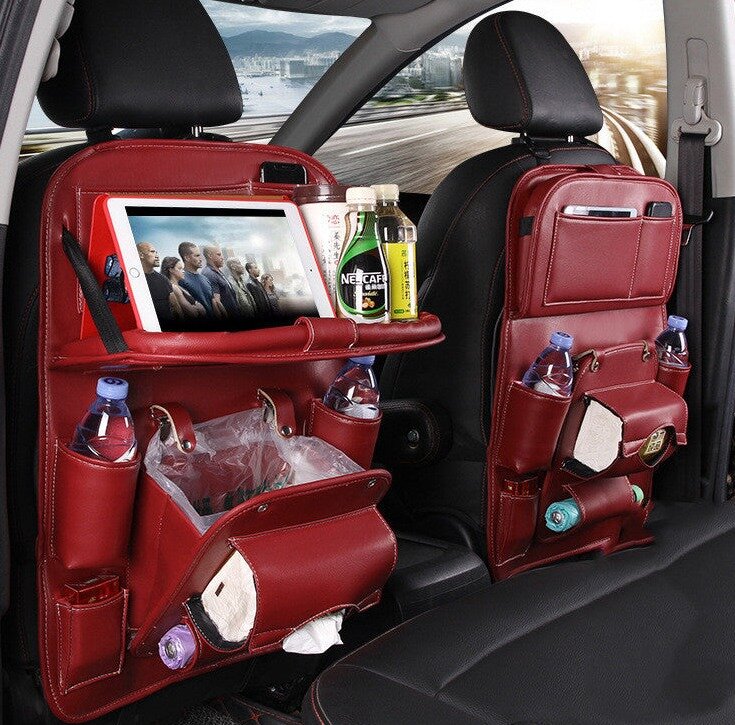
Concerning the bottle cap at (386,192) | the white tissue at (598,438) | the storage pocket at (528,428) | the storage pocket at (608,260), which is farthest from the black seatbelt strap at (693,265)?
the bottle cap at (386,192)

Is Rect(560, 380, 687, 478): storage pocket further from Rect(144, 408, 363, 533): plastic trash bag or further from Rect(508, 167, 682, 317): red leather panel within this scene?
Rect(144, 408, 363, 533): plastic trash bag

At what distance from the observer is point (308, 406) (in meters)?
1.79

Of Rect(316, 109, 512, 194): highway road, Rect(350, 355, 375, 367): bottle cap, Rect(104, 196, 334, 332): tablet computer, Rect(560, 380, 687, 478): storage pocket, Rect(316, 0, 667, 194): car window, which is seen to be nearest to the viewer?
Rect(104, 196, 334, 332): tablet computer

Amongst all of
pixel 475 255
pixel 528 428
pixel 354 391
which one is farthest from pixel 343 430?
pixel 475 255

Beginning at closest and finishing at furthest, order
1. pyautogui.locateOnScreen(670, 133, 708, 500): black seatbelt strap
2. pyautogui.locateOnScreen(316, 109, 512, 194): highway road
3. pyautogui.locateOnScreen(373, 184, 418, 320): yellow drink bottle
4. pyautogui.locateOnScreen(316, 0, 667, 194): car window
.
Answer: pyautogui.locateOnScreen(373, 184, 418, 320): yellow drink bottle < pyautogui.locateOnScreen(670, 133, 708, 500): black seatbelt strap < pyautogui.locateOnScreen(316, 0, 667, 194): car window < pyautogui.locateOnScreen(316, 109, 512, 194): highway road

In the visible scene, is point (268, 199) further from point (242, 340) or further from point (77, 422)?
point (77, 422)

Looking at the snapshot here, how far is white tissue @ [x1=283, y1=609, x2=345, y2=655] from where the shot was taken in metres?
1.56

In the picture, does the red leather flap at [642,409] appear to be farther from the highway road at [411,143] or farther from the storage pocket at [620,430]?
the highway road at [411,143]

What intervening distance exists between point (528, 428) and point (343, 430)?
1.78 ft

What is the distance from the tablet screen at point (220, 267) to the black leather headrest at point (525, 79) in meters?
0.80

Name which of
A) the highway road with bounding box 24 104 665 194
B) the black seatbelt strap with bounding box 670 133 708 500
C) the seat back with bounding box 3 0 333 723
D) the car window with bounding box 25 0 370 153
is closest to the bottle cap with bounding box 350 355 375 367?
the seat back with bounding box 3 0 333 723

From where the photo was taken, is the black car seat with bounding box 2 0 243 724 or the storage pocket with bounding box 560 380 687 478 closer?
the black car seat with bounding box 2 0 243 724

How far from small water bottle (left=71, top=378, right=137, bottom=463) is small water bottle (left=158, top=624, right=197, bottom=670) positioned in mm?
306

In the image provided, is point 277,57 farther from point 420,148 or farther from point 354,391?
point 354,391
